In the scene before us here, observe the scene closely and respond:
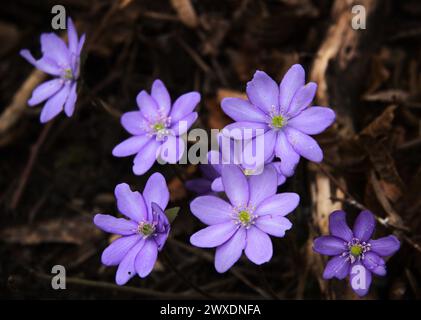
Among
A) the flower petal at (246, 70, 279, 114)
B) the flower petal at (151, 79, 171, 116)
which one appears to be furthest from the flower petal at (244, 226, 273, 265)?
the flower petal at (151, 79, 171, 116)

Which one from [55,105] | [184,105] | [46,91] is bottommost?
[184,105]

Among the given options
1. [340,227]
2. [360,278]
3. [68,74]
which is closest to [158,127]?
Result: [68,74]

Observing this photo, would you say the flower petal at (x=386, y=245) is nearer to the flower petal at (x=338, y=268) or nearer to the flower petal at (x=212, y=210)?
the flower petal at (x=338, y=268)

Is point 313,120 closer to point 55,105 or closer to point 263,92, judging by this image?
point 263,92

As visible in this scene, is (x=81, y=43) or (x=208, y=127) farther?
(x=208, y=127)

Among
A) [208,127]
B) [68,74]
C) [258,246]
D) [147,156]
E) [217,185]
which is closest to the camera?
[258,246]

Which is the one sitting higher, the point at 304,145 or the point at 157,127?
the point at 157,127

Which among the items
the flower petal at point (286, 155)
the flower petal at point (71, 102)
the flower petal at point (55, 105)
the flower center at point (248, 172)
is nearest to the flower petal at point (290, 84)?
the flower petal at point (286, 155)
